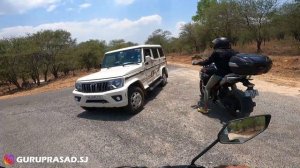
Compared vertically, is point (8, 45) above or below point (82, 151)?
above

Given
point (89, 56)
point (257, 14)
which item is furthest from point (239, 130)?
point (89, 56)

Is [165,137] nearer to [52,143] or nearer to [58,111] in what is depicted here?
[52,143]

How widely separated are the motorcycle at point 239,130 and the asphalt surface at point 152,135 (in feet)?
7.31

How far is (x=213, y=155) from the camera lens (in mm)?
4898

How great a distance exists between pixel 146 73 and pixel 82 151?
163 inches

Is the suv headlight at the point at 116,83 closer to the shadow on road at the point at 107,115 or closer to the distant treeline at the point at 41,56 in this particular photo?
the shadow on road at the point at 107,115

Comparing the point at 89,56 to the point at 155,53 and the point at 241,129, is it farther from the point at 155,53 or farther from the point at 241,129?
the point at 241,129

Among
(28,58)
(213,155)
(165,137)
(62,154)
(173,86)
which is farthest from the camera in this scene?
(28,58)

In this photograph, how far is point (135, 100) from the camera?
7836mm

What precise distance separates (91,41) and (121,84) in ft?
126

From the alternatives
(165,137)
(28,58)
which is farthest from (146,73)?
(28,58)

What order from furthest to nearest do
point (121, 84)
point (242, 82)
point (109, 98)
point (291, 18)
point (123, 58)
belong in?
point (291, 18)
point (123, 58)
point (121, 84)
point (109, 98)
point (242, 82)

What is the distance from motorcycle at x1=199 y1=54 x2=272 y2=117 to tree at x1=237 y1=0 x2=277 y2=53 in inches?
1058

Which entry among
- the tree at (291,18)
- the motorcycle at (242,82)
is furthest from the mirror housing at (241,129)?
the tree at (291,18)
